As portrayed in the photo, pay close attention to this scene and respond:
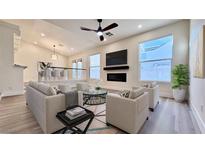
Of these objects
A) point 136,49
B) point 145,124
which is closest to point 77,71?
point 136,49

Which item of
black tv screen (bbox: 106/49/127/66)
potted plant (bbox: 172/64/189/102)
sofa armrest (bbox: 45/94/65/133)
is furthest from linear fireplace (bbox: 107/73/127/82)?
sofa armrest (bbox: 45/94/65/133)

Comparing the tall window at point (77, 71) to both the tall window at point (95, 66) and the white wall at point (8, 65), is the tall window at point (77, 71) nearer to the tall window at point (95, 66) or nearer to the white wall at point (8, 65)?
the tall window at point (95, 66)

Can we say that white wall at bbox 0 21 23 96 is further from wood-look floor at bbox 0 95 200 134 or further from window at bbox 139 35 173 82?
window at bbox 139 35 173 82

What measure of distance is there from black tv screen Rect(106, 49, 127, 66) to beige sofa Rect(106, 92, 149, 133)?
14.6 feet

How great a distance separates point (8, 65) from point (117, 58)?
17.8 ft

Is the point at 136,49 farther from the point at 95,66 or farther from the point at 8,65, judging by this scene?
the point at 8,65

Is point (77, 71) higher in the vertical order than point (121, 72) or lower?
higher

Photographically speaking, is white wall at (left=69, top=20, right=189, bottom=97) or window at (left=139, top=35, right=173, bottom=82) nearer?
white wall at (left=69, top=20, right=189, bottom=97)

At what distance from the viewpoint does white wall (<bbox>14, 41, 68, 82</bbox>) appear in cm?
832

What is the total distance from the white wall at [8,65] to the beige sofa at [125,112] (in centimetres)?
508

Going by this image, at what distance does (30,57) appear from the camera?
8.86m

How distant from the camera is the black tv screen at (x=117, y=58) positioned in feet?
20.3
